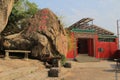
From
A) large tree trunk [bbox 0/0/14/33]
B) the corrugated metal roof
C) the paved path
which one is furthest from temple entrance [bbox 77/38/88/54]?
large tree trunk [bbox 0/0/14/33]

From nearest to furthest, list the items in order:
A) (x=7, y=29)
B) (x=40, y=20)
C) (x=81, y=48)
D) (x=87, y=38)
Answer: (x=40, y=20) < (x=7, y=29) < (x=87, y=38) < (x=81, y=48)

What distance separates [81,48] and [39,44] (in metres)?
20.1

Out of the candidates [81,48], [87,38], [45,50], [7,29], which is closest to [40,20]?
[45,50]

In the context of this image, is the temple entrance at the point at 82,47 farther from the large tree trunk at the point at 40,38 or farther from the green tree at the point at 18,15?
the large tree trunk at the point at 40,38

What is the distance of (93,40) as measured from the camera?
32.0 metres

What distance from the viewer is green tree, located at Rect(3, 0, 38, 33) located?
18.9m

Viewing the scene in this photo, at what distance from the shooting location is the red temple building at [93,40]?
31.3 meters

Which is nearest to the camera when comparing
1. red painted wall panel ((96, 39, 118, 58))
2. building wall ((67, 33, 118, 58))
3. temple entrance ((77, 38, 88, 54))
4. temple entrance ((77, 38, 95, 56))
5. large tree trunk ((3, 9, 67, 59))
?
large tree trunk ((3, 9, 67, 59))

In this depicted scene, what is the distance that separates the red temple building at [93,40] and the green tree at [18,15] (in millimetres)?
10940

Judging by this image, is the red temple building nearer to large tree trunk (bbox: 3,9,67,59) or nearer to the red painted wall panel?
the red painted wall panel

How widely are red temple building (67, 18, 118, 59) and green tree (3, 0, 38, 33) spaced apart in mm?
10940

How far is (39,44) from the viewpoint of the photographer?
48.4 feet

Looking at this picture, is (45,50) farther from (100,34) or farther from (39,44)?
(100,34)

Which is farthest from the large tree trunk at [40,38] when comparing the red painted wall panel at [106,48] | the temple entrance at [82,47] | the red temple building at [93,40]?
the temple entrance at [82,47]
